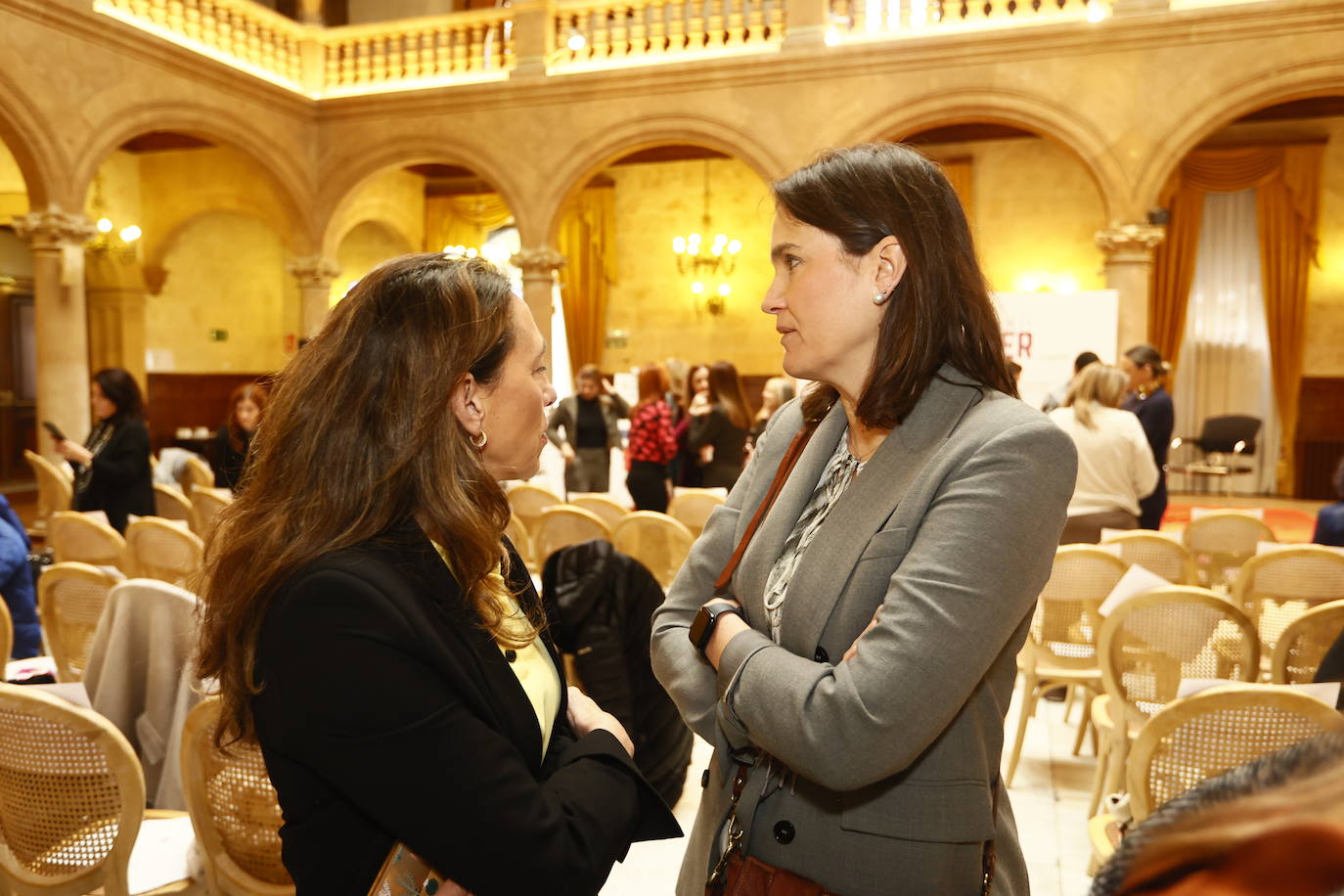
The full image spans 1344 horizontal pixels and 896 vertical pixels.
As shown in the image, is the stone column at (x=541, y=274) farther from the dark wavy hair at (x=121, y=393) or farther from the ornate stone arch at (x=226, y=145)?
the dark wavy hair at (x=121, y=393)

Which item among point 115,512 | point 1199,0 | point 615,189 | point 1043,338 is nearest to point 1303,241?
point 1199,0

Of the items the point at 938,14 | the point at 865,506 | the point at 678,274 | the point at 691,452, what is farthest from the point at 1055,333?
the point at 865,506

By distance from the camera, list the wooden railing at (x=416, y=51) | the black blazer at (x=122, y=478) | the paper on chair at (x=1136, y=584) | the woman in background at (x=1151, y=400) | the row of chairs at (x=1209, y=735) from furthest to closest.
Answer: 1. the wooden railing at (x=416, y=51)
2. the woman in background at (x=1151, y=400)
3. the black blazer at (x=122, y=478)
4. the paper on chair at (x=1136, y=584)
5. the row of chairs at (x=1209, y=735)

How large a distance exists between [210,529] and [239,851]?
4.65ft

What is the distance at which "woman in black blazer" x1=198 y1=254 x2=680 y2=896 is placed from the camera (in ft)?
3.31

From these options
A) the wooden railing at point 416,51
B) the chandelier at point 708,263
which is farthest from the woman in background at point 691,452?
the chandelier at point 708,263

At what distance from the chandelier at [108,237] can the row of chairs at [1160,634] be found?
12433 millimetres

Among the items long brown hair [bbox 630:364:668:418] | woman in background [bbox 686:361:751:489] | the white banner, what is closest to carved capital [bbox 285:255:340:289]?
long brown hair [bbox 630:364:668:418]

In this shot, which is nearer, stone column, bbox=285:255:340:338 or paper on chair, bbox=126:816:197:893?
paper on chair, bbox=126:816:197:893

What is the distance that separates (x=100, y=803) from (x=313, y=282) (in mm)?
11141

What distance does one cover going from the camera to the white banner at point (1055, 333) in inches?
317

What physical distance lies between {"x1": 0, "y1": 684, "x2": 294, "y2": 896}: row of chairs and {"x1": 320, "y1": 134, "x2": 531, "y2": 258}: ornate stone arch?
32.5 ft

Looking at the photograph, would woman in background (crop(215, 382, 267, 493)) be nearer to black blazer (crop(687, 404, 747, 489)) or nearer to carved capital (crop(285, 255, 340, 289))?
black blazer (crop(687, 404, 747, 489))

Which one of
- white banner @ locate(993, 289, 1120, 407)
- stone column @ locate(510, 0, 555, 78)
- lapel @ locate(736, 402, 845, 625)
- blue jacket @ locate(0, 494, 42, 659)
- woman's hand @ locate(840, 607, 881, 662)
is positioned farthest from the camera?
stone column @ locate(510, 0, 555, 78)
